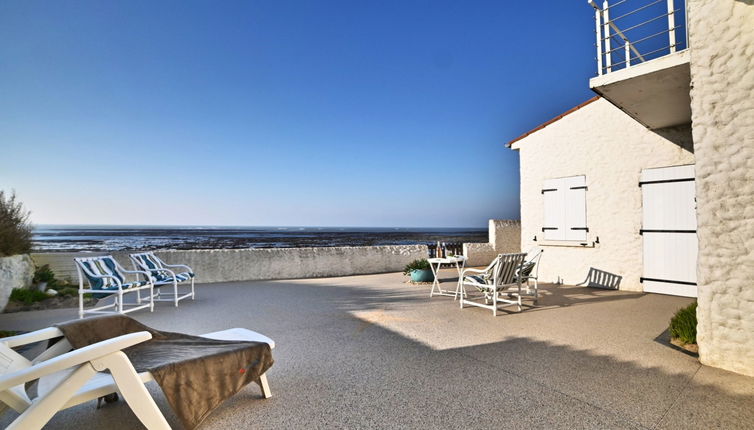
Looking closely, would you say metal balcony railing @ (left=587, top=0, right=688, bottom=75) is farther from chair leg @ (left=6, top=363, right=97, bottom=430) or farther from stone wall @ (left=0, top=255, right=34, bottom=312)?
stone wall @ (left=0, top=255, right=34, bottom=312)

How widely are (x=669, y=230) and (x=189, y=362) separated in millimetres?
7193

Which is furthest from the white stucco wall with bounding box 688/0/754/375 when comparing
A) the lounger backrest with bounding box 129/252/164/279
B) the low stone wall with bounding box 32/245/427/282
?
the low stone wall with bounding box 32/245/427/282

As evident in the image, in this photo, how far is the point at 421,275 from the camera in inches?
301

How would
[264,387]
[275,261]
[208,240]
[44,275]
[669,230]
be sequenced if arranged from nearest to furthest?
[264,387]
[669,230]
[44,275]
[275,261]
[208,240]

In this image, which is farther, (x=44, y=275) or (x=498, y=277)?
(x=44, y=275)

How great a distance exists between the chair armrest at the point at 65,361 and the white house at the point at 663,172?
3917 millimetres

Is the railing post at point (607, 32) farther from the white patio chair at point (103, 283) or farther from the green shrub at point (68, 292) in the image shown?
the green shrub at point (68, 292)

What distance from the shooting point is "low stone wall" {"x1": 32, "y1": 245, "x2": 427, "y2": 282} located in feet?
24.5

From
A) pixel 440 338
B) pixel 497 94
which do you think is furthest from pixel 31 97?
pixel 497 94

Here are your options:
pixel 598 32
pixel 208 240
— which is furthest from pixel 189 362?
pixel 208 240

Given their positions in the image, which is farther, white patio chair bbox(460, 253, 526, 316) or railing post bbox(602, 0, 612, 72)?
white patio chair bbox(460, 253, 526, 316)

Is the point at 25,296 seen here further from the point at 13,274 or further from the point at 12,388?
the point at 12,388

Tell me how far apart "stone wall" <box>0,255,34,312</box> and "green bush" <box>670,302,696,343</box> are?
8.67 m

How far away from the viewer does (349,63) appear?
13.8 metres
